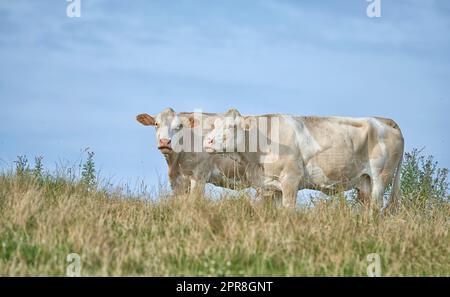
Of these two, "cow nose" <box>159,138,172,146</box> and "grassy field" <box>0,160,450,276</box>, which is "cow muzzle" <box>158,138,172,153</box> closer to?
"cow nose" <box>159,138,172,146</box>

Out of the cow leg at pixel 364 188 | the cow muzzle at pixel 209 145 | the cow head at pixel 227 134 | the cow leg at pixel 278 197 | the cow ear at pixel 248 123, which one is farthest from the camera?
the cow leg at pixel 364 188

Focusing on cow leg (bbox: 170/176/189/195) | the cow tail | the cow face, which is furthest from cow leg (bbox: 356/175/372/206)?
the cow face

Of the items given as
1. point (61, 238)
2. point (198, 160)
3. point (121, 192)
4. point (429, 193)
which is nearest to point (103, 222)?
point (61, 238)

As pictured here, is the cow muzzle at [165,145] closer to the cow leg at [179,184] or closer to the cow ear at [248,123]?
the cow leg at [179,184]

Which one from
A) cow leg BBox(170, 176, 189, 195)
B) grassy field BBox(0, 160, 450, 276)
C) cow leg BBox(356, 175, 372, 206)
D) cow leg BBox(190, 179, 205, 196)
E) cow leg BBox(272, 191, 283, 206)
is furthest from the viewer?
cow leg BBox(356, 175, 372, 206)

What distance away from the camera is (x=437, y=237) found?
12812mm

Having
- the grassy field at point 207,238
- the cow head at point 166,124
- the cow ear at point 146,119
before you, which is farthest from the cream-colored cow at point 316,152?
the grassy field at point 207,238

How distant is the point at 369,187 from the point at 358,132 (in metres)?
1.20

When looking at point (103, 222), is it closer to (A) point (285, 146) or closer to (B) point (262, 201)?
(B) point (262, 201)

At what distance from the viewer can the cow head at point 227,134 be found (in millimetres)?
15500

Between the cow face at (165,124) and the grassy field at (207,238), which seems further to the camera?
the cow face at (165,124)

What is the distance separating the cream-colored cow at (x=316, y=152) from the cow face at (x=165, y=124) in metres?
0.90

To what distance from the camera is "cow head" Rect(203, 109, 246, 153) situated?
15500 millimetres
